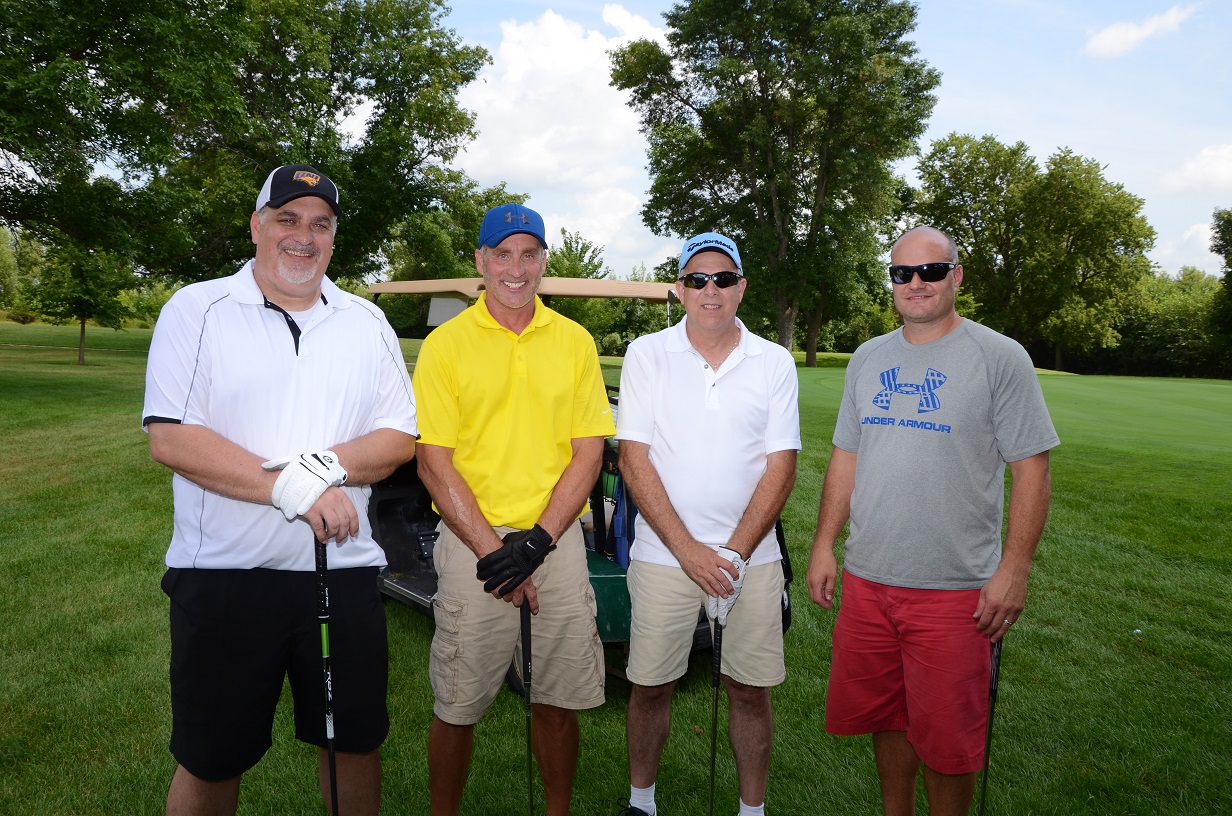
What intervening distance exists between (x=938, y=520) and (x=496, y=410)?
4.92ft

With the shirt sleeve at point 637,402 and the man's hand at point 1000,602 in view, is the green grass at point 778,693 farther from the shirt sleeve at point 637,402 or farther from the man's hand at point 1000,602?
the shirt sleeve at point 637,402

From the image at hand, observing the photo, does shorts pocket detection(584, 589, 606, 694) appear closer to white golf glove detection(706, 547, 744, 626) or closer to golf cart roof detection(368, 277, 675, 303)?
white golf glove detection(706, 547, 744, 626)

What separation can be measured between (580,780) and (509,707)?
68cm

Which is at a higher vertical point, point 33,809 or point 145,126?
point 145,126

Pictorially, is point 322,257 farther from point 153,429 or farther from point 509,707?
point 509,707

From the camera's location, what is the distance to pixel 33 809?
9.86ft

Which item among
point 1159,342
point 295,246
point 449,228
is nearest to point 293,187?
point 295,246

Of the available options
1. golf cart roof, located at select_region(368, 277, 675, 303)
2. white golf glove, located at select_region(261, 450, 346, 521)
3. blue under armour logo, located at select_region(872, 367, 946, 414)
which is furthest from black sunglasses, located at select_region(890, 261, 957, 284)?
golf cart roof, located at select_region(368, 277, 675, 303)

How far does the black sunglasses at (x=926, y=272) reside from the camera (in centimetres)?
272

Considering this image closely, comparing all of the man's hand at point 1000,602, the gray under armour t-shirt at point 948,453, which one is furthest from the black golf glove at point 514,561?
the man's hand at point 1000,602

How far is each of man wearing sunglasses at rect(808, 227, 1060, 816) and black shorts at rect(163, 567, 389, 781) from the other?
163 cm

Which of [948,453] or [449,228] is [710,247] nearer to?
[948,453]

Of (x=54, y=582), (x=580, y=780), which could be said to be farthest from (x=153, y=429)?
(x=54, y=582)

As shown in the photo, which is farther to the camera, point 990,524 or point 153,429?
point 990,524
